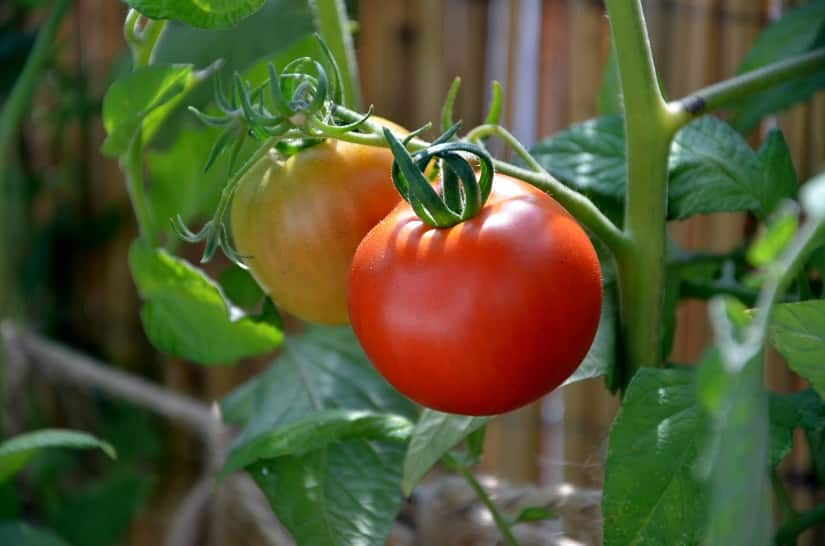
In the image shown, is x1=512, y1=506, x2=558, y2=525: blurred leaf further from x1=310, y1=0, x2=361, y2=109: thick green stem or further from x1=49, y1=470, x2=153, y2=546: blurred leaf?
x1=49, y1=470, x2=153, y2=546: blurred leaf

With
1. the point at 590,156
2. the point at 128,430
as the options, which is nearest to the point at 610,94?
the point at 590,156

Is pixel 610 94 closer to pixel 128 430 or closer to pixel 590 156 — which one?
pixel 590 156

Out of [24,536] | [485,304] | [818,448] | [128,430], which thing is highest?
[485,304]

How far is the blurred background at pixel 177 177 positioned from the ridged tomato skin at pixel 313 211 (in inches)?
11.0

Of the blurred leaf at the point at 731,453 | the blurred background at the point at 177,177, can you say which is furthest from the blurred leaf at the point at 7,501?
the blurred leaf at the point at 731,453

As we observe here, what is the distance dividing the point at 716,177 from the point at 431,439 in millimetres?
191

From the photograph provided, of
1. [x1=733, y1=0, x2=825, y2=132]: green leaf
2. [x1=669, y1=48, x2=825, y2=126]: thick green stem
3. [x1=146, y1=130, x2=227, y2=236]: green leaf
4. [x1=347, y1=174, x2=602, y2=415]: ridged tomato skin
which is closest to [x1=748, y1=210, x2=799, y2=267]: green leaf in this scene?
[x1=347, y1=174, x2=602, y2=415]: ridged tomato skin

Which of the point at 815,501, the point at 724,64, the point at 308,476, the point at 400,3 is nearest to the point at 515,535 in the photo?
the point at 308,476

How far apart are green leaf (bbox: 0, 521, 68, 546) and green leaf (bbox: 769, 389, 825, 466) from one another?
0.47m

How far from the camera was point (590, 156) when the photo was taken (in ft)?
1.68

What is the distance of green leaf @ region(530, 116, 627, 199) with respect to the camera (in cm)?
49

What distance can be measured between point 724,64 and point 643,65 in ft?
1.76

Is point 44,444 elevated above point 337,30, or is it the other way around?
point 337,30

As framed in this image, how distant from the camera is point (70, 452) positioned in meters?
1.14
